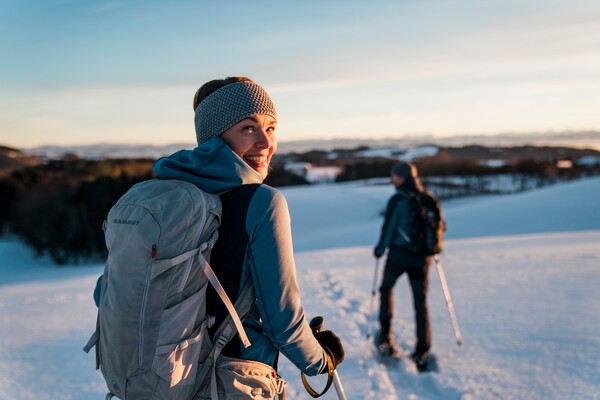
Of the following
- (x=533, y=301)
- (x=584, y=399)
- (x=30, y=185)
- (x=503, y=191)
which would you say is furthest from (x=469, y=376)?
(x=503, y=191)

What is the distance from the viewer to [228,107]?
1812 mm

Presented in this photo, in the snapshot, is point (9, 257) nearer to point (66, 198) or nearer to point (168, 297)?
point (66, 198)

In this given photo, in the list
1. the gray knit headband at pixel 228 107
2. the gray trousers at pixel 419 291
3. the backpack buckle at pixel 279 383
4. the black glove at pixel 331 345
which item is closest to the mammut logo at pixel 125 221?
the gray knit headband at pixel 228 107

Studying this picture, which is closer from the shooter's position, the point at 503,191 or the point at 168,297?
the point at 168,297

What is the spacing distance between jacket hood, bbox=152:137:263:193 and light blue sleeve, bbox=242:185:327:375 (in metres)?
0.10

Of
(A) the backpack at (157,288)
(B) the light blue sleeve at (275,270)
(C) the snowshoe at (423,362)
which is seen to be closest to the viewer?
(A) the backpack at (157,288)

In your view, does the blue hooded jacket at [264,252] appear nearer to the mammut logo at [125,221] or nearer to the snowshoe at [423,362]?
the mammut logo at [125,221]

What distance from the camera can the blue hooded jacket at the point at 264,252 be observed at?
1.57 meters

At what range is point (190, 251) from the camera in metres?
1.50

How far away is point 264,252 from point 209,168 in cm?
35

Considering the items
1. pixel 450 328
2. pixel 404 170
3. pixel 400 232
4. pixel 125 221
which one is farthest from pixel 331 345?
pixel 450 328

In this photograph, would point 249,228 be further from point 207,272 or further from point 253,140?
point 253,140

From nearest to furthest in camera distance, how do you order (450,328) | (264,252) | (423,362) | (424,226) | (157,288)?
(157,288) < (264,252) < (423,362) < (424,226) < (450,328)

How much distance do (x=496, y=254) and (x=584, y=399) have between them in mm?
8222
